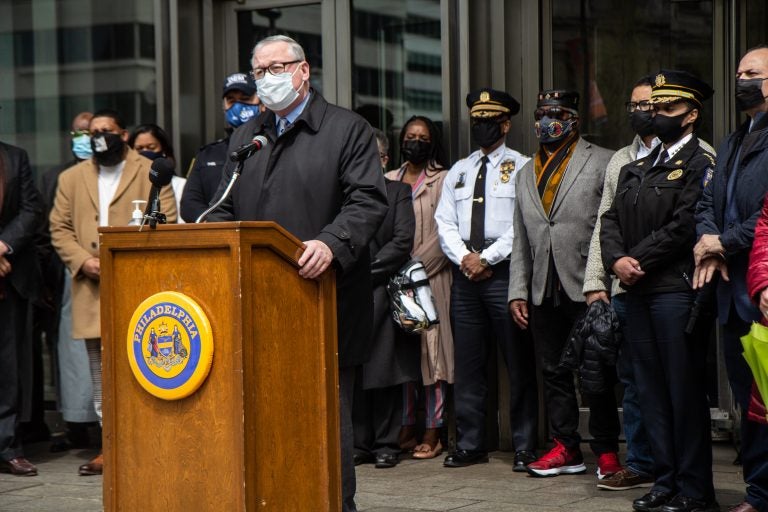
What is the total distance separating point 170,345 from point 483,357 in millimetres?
3743

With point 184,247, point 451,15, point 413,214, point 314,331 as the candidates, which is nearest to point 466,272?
point 413,214

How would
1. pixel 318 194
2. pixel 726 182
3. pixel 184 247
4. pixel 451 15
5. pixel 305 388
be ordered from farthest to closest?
pixel 451 15
pixel 726 182
pixel 318 194
pixel 305 388
pixel 184 247

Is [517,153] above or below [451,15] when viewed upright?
below

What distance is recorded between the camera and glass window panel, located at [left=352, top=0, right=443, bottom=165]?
904 centimetres

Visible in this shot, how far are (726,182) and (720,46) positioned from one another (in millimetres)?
2620

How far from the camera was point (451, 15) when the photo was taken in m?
8.72

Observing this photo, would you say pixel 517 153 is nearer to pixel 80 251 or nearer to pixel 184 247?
pixel 80 251

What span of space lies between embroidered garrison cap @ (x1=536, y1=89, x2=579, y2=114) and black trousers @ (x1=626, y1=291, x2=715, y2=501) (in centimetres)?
162

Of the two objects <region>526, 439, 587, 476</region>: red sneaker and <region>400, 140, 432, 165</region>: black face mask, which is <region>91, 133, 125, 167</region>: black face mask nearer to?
<region>400, 140, 432, 165</region>: black face mask

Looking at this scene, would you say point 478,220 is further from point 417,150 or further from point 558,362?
point 558,362

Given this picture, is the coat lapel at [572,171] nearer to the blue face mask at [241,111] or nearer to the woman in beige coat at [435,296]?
the woman in beige coat at [435,296]

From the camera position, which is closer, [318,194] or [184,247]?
[184,247]

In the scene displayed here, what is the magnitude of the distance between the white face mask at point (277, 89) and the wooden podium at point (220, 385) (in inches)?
36.4

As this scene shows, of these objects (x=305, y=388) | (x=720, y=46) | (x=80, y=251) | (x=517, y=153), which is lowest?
(x=305, y=388)
